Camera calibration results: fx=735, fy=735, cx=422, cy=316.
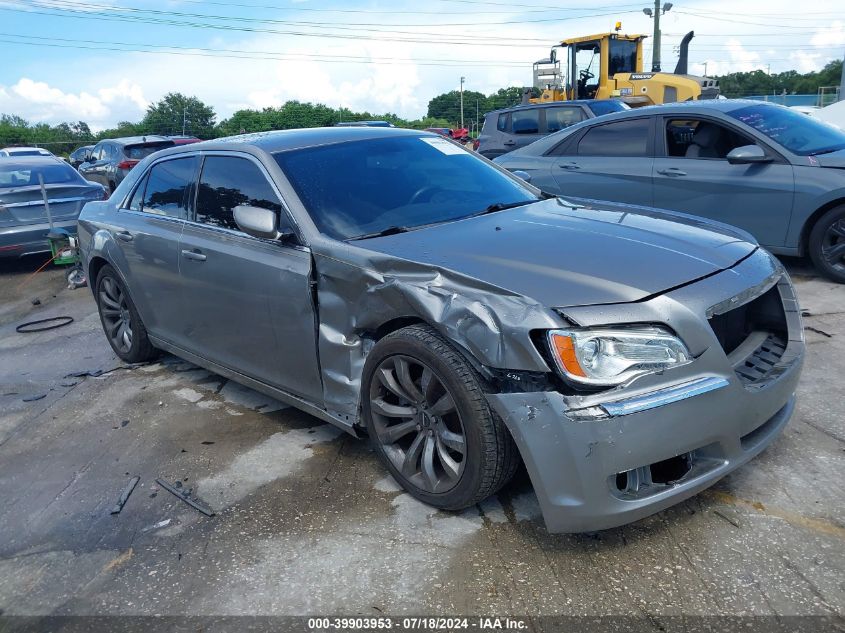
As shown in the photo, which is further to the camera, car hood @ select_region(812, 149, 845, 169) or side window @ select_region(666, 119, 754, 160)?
side window @ select_region(666, 119, 754, 160)

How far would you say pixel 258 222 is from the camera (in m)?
3.52

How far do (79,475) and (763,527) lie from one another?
10.8 feet

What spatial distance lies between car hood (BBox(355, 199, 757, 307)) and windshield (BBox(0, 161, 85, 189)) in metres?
8.06

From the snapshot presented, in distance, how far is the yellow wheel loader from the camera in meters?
16.6

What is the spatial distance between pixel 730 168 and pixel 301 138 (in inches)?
165

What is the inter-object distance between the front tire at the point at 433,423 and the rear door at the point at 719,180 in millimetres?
4529

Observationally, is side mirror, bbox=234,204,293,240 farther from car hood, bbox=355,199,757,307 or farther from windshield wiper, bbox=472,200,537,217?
windshield wiper, bbox=472,200,537,217

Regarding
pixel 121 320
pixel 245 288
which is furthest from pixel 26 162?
pixel 245 288

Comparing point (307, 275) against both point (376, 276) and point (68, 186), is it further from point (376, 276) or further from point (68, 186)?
point (68, 186)

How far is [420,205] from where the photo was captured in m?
3.78

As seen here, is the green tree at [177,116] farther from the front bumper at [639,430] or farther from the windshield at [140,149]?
the front bumper at [639,430]

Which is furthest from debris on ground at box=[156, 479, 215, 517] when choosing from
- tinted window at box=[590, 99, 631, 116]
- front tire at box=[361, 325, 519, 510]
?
tinted window at box=[590, 99, 631, 116]

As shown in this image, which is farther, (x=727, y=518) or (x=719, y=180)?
(x=719, y=180)

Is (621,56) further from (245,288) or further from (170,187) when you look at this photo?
(245,288)
